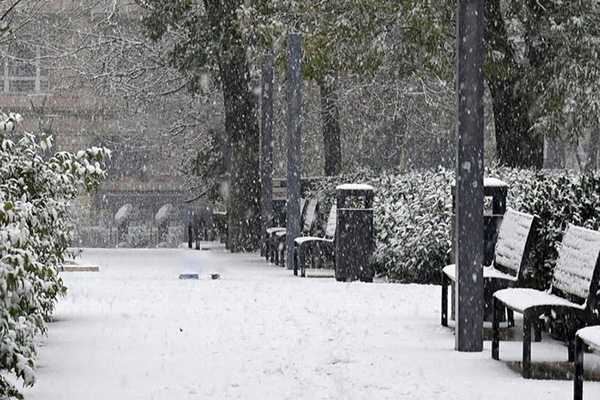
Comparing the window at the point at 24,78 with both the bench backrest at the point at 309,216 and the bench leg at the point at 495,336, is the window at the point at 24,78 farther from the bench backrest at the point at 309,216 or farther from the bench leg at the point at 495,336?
the bench leg at the point at 495,336

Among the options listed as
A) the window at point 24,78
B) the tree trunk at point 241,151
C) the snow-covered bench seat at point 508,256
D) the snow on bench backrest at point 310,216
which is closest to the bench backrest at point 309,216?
the snow on bench backrest at point 310,216

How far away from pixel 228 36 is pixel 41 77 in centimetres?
2166

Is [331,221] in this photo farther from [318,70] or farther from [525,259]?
[525,259]

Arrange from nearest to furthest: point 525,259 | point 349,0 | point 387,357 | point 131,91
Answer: point 387,357 < point 525,259 < point 349,0 < point 131,91

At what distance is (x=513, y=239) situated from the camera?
11.3 m

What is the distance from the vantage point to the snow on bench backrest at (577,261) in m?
9.11

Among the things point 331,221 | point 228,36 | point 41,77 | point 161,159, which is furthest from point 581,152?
point 331,221

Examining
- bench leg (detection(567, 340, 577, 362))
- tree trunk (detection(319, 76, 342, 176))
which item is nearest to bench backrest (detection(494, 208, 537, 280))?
bench leg (detection(567, 340, 577, 362))

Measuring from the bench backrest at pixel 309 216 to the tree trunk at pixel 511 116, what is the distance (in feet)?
10.7

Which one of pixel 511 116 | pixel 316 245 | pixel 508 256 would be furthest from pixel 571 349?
pixel 511 116

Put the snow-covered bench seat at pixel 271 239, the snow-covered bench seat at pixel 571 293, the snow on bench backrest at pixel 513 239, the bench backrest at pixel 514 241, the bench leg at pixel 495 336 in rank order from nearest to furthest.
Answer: the snow-covered bench seat at pixel 571 293
the bench leg at pixel 495 336
the bench backrest at pixel 514 241
the snow on bench backrest at pixel 513 239
the snow-covered bench seat at pixel 271 239

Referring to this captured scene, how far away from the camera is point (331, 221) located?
20219mm

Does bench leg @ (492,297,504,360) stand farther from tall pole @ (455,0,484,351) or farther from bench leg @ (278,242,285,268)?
bench leg @ (278,242,285,268)

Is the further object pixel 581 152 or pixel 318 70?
pixel 581 152
